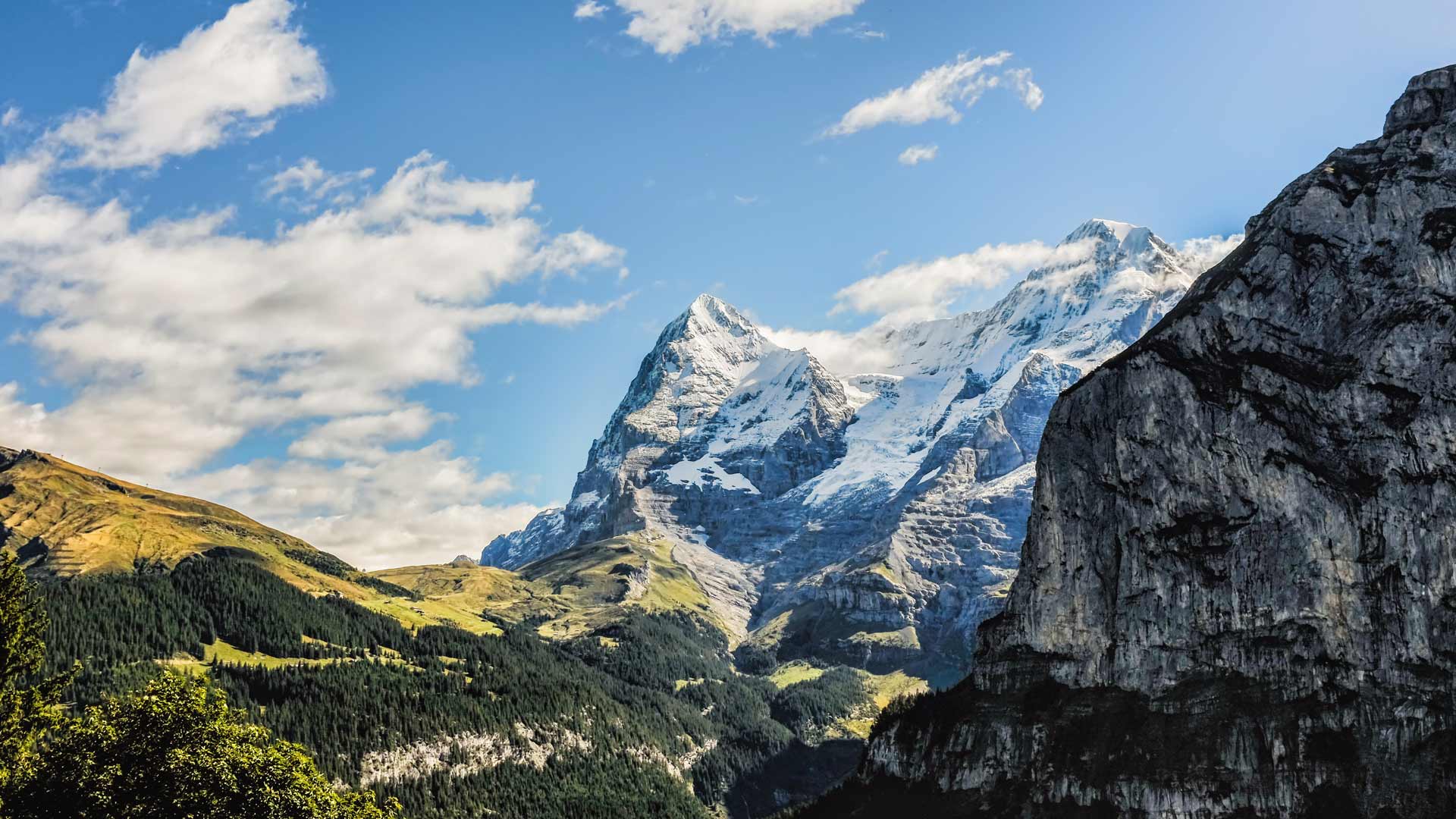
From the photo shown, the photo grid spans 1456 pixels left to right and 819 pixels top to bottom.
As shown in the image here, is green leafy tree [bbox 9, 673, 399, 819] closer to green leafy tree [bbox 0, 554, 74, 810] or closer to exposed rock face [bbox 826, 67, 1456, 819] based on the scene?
green leafy tree [bbox 0, 554, 74, 810]

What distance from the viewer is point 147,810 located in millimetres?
53656

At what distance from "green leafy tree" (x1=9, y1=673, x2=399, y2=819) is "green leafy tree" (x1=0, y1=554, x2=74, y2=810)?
151 centimetres

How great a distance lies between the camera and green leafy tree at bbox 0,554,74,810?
54.8 metres

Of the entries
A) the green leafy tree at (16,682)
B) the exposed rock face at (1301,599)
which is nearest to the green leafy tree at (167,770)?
the green leafy tree at (16,682)

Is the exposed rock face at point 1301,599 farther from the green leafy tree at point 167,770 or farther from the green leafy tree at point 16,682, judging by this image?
the green leafy tree at point 16,682

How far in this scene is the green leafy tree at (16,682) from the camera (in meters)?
54.8

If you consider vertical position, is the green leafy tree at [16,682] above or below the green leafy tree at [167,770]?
above

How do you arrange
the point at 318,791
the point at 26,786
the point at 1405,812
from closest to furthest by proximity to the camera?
the point at 26,786 → the point at 318,791 → the point at 1405,812

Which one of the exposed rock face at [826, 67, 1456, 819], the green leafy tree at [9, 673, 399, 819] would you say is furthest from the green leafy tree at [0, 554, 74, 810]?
the exposed rock face at [826, 67, 1456, 819]

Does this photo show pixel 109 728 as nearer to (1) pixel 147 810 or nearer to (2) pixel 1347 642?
(1) pixel 147 810

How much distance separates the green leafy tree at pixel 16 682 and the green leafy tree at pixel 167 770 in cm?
151

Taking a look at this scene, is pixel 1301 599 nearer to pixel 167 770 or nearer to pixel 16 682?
pixel 167 770

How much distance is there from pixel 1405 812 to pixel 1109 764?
4347 cm

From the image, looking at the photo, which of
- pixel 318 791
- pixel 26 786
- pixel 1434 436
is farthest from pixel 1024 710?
pixel 26 786
